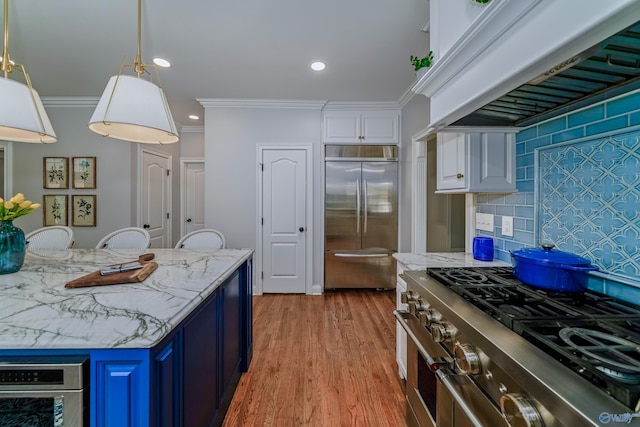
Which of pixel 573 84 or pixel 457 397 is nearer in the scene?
pixel 457 397

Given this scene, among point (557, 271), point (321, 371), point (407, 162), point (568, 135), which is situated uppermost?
point (407, 162)

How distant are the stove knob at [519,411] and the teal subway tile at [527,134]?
1.39 meters

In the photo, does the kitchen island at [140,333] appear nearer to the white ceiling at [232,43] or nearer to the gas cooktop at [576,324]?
the gas cooktop at [576,324]

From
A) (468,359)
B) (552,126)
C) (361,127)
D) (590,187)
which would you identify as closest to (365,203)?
(361,127)

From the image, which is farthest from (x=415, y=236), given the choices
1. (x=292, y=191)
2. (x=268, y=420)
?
(x=268, y=420)

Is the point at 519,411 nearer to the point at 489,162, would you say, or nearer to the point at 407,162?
the point at 489,162

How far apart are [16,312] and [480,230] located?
2.49 m

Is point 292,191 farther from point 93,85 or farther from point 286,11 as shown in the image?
point 93,85

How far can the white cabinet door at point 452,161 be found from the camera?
65.2 inches

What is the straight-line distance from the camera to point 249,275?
2.05 meters

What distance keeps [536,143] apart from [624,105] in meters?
0.44

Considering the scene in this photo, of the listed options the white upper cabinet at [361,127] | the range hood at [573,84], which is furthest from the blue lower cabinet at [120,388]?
the white upper cabinet at [361,127]

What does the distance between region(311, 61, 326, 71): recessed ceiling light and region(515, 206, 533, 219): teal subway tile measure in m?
2.18

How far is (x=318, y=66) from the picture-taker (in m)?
2.76
